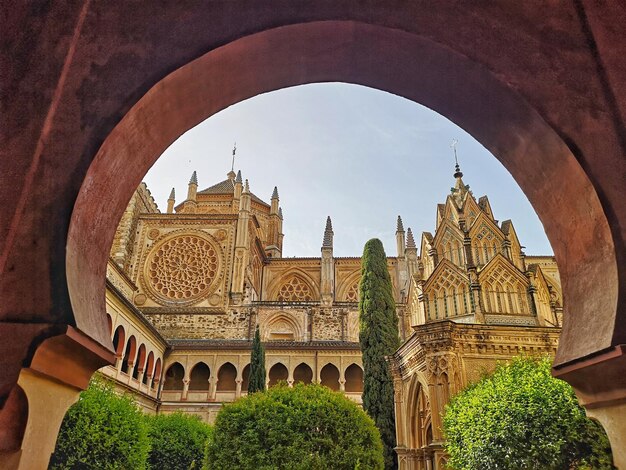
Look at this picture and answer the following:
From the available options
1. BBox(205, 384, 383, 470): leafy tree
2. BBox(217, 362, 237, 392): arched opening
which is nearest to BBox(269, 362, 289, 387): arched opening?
BBox(217, 362, 237, 392): arched opening

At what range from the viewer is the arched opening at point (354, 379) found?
2482 centimetres

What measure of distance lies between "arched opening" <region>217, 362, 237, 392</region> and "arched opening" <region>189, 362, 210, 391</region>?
2.25ft

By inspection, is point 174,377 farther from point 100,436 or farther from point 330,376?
point 100,436

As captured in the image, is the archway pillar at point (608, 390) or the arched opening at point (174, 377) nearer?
the archway pillar at point (608, 390)

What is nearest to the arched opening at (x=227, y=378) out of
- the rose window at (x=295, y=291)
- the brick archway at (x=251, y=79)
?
the rose window at (x=295, y=291)

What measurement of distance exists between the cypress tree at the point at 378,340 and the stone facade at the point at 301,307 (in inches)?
53.5

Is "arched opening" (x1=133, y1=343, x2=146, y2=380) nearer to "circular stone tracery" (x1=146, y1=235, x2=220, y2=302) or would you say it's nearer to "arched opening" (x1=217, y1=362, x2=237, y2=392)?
"arched opening" (x1=217, y1=362, x2=237, y2=392)

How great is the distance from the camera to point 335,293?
32375 mm

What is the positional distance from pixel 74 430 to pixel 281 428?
406 centimetres

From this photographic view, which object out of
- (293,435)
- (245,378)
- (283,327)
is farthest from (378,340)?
(283,327)

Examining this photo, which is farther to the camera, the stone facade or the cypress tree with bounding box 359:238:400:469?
the cypress tree with bounding box 359:238:400:469

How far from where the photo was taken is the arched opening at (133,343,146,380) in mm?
20172

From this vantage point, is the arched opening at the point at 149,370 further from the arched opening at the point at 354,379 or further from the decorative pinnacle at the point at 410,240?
the decorative pinnacle at the point at 410,240

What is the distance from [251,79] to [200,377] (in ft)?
81.1
